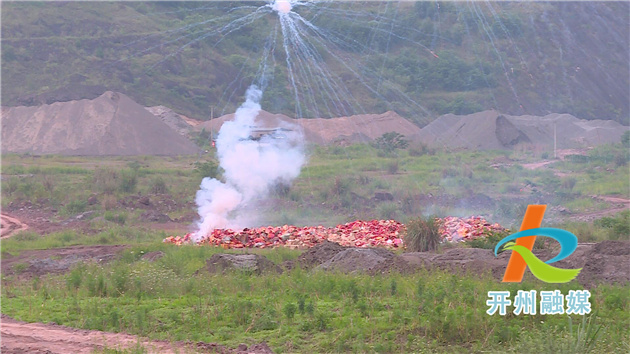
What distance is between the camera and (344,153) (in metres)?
40.3

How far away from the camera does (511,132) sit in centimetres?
4669

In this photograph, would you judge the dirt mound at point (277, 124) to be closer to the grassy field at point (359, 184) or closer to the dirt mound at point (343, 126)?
the dirt mound at point (343, 126)

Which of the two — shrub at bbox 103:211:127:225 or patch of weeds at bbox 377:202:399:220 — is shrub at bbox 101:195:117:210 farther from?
patch of weeds at bbox 377:202:399:220

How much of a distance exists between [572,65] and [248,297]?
199 feet

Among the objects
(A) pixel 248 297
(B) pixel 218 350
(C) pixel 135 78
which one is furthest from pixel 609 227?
(C) pixel 135 78

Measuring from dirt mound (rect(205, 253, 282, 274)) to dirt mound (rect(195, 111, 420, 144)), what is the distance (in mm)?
31614

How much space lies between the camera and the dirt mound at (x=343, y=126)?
46.6 m

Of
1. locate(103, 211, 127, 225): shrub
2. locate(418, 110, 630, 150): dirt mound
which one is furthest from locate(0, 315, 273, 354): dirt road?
locate(418, 110, 630, 150): dirt mound

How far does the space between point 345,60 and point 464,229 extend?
43751 mm

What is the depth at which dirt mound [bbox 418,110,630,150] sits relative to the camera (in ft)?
151

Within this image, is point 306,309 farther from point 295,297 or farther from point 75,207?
point 75,207

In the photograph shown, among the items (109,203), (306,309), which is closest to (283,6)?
(109,203)

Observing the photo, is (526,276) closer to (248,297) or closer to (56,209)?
(248,297)

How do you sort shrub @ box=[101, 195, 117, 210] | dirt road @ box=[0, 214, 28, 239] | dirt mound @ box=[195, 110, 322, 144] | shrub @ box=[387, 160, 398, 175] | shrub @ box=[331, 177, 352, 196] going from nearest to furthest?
dirt road @ box=[0, 214, 28, 239], shrub @ box=[101, 195, 117, 210], shrub @ box=[331, 177, 352, 196], shrub @ box=[387, 160, 398, 175], dirt mound @ box=[195, 110, 322, 144]
